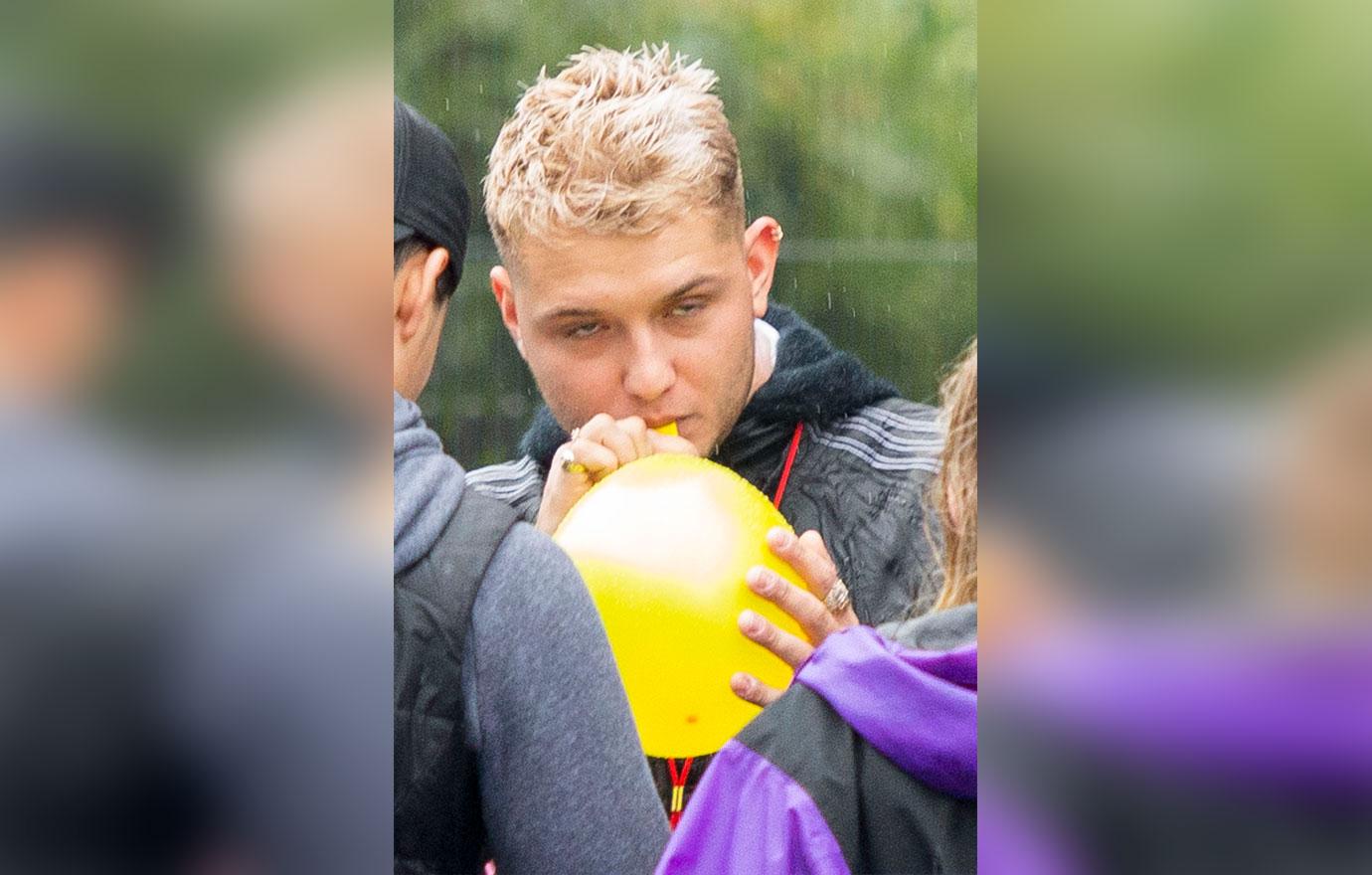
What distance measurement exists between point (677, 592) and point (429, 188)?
0.91m

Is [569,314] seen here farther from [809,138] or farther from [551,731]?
[551,731]

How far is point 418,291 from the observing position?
9.18ft

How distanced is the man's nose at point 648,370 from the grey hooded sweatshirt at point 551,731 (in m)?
0.39

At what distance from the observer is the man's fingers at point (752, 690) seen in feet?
9.16

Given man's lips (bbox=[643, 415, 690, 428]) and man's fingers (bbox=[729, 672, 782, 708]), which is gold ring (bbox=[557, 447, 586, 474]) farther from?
man's fingers (bbox=[729, 672, 782, 708])

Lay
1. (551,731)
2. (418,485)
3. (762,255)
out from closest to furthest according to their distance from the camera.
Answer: (551,731), (418,485), (762,255)

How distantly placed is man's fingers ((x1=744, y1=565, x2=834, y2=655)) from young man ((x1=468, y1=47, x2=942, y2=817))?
0.19ft

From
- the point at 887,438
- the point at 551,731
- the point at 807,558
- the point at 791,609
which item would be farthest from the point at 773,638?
the point at 551,731

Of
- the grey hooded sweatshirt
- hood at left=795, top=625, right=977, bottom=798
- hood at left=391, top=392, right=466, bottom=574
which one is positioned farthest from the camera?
hood at left=391, top=392, right=466, bottom=574

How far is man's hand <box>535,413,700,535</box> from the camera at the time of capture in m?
2.85
